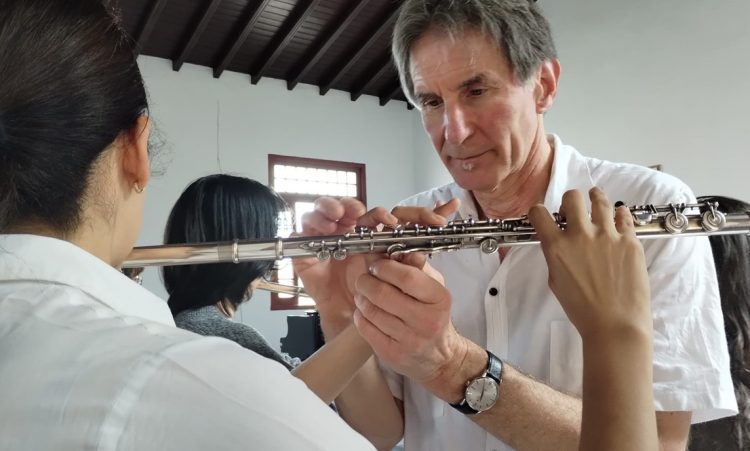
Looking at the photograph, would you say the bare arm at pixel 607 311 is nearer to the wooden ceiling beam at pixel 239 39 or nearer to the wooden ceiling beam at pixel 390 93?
the wooden ceiling beam at pixel 239 39

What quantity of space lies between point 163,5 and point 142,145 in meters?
7.40

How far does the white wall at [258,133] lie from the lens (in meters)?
8.54

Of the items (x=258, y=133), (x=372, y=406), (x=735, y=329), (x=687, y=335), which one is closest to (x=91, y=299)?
(x=372, y=406)

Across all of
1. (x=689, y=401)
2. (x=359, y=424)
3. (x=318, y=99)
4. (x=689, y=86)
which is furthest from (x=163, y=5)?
(x=689, y=401)

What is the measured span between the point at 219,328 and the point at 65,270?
1.47 metres

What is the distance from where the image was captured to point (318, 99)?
995 cm

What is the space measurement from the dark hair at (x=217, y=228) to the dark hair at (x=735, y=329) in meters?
1.54

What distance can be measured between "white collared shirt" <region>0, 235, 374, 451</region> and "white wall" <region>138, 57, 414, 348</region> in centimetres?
757

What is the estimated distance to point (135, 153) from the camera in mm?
845

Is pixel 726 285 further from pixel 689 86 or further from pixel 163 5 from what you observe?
pixel 163 5

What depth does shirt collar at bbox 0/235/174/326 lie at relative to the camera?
26.0 inches

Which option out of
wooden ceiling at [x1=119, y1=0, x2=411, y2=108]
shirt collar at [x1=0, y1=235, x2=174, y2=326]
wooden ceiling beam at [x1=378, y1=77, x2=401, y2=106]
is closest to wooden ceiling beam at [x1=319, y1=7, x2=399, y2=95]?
wooden ceiling at [x1=119, y1=0, x2=411, y2=108]

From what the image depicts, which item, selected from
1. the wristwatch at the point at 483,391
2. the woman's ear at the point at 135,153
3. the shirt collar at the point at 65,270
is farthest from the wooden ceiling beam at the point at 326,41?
the shirt collar at the point at 65,270

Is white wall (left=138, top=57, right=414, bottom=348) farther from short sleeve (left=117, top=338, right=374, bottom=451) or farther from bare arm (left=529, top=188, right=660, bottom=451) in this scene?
short sleeve (left=117, top=338, right=374, bottom=451)
